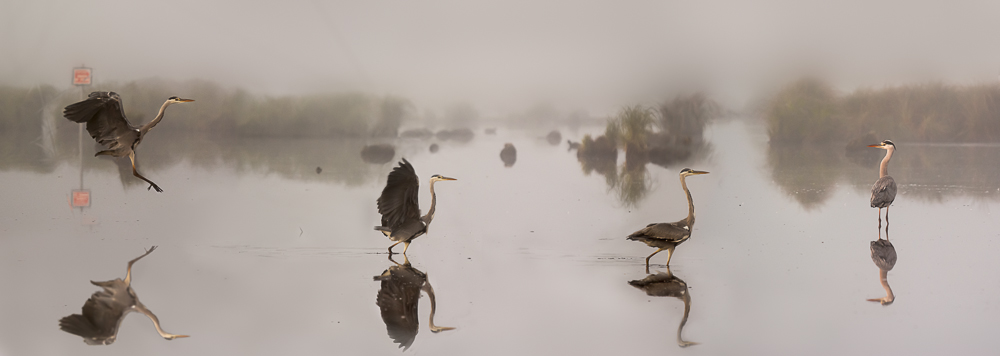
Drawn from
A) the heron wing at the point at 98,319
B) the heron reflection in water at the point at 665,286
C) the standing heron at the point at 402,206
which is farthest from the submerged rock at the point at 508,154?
the heron wing at the point at 98,319

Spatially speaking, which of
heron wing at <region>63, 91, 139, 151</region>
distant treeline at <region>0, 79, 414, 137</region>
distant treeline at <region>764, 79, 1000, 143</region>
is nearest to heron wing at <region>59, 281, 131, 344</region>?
heron wing at <region>63, 91, 139, 151</region>

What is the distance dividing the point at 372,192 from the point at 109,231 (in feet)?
10.9

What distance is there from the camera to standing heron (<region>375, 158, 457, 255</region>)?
16.3ft

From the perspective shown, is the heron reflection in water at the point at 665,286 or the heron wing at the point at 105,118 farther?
the heron wing at the point at 105,118

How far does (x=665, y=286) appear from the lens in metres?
4.60

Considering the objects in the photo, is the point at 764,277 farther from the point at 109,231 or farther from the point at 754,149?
→ the point at 754,149

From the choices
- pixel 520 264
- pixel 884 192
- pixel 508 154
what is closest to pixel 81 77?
pixel 508 154

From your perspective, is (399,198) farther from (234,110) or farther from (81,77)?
(234,110)

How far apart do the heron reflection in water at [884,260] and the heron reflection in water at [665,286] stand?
1093mm

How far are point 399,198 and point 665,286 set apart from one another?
1.90 meters

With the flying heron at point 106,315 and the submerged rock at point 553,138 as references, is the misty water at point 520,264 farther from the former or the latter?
the submerged rock at point 553,138

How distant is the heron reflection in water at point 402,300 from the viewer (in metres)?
3.77

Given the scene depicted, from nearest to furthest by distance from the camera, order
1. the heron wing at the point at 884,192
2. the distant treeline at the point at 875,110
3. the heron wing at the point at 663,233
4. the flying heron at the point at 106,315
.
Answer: the flying heron at the point at 106,315 → the heron wing at the point at 663,233 → the heron wing at the point at 884,192 → the distant treeline at the point at 875,110

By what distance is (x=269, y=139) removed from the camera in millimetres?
20141
